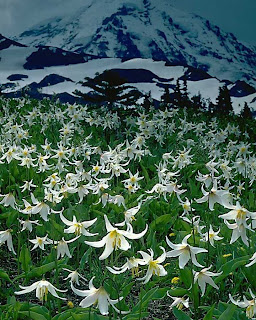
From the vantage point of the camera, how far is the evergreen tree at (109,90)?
28.0 ft

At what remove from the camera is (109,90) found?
8.64 m

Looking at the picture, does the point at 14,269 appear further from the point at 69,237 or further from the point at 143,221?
the point at 143,221

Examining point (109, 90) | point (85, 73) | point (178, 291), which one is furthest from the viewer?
point (85, 73)

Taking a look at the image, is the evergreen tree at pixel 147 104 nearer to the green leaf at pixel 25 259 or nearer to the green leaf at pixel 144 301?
the green leaf at pixel 25 259

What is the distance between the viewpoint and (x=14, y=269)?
3.10 meters

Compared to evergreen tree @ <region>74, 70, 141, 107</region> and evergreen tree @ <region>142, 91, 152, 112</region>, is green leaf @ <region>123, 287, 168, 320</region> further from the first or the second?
evergreen tree @ <region>142, 91, 152, 112</region>

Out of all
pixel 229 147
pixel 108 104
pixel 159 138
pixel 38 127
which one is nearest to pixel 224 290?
pixel 229 147

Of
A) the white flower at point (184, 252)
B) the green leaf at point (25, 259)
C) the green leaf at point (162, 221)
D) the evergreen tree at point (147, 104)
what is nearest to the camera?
the white flower at point (184, 252)

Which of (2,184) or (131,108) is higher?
(2,184)

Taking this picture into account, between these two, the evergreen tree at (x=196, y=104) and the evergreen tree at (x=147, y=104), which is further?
the evergreen tree at (x=196, y=104)

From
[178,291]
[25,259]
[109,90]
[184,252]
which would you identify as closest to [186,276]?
[178,291]

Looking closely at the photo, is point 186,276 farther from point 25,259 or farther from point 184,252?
point 25,259

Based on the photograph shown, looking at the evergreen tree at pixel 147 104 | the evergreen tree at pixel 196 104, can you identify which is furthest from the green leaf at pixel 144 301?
the evergreen tree at pixel 196 104

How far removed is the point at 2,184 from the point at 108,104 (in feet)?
15.2
